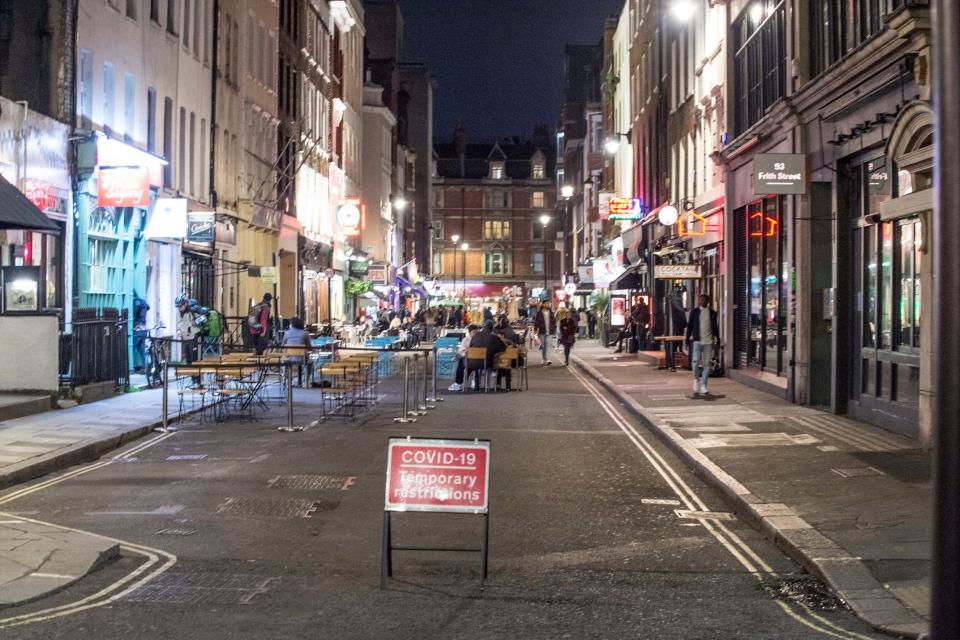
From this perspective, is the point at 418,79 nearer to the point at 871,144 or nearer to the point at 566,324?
the point at 566,324

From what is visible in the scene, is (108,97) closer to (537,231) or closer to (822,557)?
(822,557)

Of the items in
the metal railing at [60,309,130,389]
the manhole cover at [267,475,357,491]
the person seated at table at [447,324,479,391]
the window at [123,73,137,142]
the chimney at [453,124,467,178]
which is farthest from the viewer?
the chimney at [453,124,467,178]

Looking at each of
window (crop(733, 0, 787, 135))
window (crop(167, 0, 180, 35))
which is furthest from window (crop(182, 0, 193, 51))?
window (crop(733, 0, 787, 135))

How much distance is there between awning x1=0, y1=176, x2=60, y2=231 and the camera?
17.5m

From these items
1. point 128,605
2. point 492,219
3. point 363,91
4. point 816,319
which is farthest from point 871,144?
point 492,219

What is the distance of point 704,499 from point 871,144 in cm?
712

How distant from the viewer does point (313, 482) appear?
1273 cm

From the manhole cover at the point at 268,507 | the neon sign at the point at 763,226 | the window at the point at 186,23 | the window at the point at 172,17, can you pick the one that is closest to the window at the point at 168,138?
the window at the point at 172,17

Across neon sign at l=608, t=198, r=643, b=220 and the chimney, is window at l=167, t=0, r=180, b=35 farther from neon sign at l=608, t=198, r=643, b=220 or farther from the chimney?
the chimney

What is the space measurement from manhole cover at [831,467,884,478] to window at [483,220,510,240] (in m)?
112

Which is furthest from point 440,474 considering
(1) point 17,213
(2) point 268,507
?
(1) point 17,213

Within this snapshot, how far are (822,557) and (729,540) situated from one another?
1.33m

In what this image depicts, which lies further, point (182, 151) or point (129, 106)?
point (182, 151)

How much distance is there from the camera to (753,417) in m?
19.0
